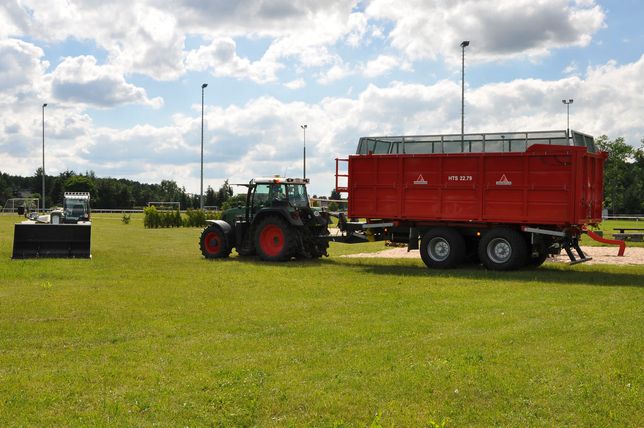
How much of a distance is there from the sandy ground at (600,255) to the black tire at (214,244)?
13.7ft

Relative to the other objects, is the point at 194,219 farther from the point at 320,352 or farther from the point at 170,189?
the point at 170,189

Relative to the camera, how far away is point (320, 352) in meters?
8.41

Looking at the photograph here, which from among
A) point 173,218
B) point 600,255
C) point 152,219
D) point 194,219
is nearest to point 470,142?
point 600,255

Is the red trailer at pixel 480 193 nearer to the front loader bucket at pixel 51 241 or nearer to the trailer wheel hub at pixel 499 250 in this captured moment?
the trailer wheel hub at pixel 499 250

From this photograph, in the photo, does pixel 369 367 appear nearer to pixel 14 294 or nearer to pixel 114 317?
pixel 114 317

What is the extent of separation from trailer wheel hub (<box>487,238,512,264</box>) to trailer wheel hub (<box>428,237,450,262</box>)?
108 cm

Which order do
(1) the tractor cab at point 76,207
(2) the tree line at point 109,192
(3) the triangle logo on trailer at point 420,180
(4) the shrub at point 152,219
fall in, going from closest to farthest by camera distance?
(3) the triangle logo on trailer at point 420,180 < (1) the tractor cab at point 76,207 < (4) the shrub at point 152,219 < (2) the tree line at point 109,192

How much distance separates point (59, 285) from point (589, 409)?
11.0 m

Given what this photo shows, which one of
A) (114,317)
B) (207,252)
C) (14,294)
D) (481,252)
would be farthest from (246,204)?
(114,317)

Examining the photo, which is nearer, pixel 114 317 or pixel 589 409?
pixel 589 409

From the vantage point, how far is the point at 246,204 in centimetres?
2180

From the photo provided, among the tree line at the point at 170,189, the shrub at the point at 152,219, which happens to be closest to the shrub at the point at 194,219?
the shrub at the point at 152,219

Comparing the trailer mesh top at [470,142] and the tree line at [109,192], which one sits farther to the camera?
the tree line at [109,192]

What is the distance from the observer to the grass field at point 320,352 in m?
6.30
